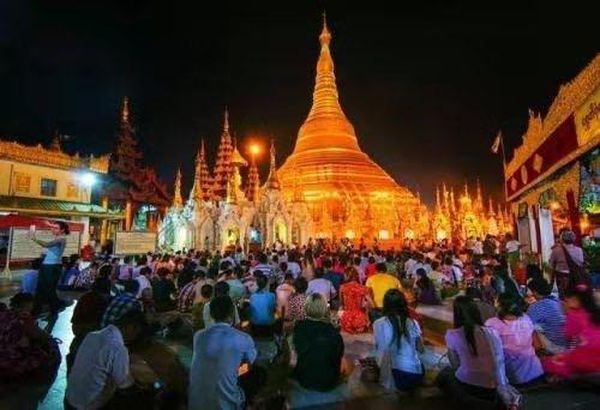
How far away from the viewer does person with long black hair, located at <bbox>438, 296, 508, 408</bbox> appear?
3558mm

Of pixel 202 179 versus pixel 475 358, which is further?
pixel 202 179

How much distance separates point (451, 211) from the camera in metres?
43.4

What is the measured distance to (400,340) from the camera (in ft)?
13.9

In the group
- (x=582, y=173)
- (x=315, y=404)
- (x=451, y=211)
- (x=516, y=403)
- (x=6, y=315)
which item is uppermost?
(x=451, y=211)

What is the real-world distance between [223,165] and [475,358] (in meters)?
32.3

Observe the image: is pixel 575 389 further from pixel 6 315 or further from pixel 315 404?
pixel 6 315

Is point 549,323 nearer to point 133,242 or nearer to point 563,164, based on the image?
point 563,164

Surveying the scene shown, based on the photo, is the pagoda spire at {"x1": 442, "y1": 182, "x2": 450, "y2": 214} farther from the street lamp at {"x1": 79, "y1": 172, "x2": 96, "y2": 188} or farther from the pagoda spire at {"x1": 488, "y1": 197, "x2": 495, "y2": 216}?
the street lamp at {"x1": 79, "y1": 172, "x2": 96, "y2": 188}

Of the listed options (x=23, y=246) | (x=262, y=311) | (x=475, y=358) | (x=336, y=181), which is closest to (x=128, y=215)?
(x=23, y=246)

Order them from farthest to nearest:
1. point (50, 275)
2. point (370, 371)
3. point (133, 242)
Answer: point (133, 242)
point (50, 275)
point (370, 371)

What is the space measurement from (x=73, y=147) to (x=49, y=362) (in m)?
36.4

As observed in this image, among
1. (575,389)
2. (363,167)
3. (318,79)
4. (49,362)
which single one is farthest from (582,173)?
(318,79)

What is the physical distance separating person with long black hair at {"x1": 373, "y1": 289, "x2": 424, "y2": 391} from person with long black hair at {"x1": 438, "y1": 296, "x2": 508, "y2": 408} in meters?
0.50

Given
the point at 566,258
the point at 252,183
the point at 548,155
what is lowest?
the point at 566,258
